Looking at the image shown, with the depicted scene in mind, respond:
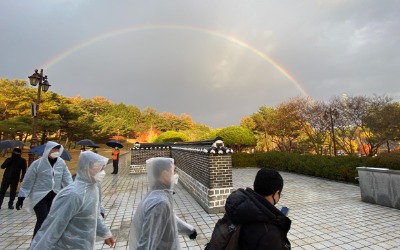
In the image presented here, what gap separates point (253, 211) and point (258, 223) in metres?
0.09

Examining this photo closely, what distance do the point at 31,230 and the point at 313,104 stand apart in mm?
21157

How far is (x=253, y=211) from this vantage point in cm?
152

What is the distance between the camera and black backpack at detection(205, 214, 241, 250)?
5.01 feet

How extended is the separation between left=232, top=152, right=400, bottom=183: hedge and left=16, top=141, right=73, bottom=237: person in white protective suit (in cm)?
1091

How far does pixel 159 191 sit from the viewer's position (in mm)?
2355

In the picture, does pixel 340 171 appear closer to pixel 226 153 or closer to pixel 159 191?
pixel 226 153

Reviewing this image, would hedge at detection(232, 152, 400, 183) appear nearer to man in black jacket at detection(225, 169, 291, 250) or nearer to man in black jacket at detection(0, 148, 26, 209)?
man in black jacket at detection(225, 169, 291, 250)

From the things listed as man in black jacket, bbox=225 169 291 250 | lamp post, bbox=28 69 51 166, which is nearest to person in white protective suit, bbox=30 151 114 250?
man in black jacket, bbox=225 169 291 250

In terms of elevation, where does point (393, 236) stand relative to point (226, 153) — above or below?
below

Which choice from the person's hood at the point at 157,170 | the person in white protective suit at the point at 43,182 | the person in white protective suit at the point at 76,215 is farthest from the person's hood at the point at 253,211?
the person in white protective suit at the point at 43,182

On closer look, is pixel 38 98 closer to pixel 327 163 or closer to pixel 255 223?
pixel 255 223

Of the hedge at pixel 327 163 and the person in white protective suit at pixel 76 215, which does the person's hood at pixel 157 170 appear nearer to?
the person in white protective suit at pixel 76 215

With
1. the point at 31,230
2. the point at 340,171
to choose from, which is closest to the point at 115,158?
the point at 31,230

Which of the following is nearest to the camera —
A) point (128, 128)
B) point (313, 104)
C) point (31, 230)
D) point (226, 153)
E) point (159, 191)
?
point (159, 191)
